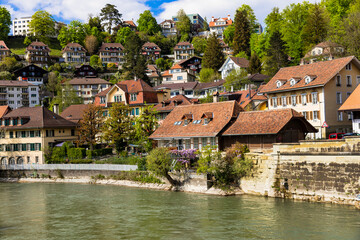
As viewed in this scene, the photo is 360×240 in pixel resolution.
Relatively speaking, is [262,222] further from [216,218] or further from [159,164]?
[159,164]

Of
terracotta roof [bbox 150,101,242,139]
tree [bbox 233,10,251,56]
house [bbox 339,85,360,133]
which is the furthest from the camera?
tree [bbox 233,10,251,56]

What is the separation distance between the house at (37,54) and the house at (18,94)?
24686mm

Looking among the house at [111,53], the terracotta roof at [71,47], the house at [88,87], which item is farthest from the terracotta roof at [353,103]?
the terracotta roof at [71,47]

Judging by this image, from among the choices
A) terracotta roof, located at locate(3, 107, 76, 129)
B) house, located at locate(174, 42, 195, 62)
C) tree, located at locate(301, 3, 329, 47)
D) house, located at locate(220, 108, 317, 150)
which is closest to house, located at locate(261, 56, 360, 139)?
house, located at locate(220, 108, 317, 150)

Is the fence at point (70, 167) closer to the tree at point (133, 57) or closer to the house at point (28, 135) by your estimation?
the house at point (28, 135)

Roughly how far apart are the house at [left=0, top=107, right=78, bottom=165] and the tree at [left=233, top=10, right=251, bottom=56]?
63716 millimetres

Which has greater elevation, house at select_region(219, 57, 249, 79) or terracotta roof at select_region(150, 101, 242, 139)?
house at select_region(219, 57, 249, 79)

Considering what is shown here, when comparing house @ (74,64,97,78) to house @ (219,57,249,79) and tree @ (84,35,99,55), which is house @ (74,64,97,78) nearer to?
tree @ (84,35,99,55)

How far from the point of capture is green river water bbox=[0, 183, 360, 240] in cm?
2620

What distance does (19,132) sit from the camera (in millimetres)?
63812

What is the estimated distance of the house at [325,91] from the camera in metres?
48.2

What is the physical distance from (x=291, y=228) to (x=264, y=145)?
15072mm

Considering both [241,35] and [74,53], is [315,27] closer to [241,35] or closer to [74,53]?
[241,35]

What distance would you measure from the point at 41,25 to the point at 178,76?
69883 mm
